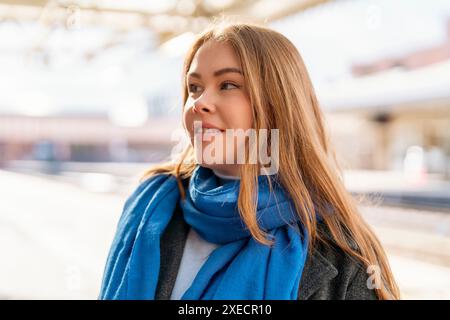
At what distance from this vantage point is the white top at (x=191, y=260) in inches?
40.8

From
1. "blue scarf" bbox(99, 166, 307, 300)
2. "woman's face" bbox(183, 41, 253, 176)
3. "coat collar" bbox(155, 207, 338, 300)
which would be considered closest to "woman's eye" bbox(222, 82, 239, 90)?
"woman's face" bbox(183, 41, 253, 176)

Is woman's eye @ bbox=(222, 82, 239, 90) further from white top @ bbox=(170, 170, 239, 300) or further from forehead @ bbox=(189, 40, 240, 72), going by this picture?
white top @ bbox=(170, 170, 239, 300)

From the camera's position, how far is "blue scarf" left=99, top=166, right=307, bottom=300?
0.98 meters

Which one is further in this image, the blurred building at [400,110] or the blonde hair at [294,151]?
the blurred building at [400,110]

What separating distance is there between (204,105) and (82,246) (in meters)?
4.69

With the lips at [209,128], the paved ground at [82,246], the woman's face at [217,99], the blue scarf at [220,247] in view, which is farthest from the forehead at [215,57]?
the paved ground at [82,246]

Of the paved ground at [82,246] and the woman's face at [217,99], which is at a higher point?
the woman's face at [217,99]

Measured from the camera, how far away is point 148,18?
20.9ft

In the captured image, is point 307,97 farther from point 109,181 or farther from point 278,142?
point 109,181

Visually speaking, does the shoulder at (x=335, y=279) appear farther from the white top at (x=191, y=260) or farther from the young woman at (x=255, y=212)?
the white top at (x=191, y=260)

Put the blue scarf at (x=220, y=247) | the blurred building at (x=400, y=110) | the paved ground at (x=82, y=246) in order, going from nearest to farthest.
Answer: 1. the blue scarf at (x=220, y=247)
2. the paved ground at (x=82, y=246)
3. the blurred building at (x=400, y=110)

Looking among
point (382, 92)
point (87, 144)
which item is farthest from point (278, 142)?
point (87, 144)

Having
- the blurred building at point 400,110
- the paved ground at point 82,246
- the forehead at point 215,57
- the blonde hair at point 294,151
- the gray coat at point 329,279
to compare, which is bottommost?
the paved ground at point 82,246
